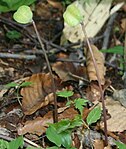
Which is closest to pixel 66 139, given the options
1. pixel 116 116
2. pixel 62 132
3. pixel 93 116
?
pixel 62 132

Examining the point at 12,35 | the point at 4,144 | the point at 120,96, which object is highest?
the point at 12,35

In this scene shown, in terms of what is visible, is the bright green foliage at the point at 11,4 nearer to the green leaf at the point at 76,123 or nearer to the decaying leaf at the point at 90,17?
the decaying leaf at the point at 90,17

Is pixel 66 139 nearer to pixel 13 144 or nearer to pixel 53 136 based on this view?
pixel 53 136

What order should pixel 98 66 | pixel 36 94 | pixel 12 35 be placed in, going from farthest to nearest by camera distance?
pixel 12 35
pixel 98 66
pixel 36 94

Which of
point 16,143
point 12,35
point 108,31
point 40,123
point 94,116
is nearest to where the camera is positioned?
point 16,143

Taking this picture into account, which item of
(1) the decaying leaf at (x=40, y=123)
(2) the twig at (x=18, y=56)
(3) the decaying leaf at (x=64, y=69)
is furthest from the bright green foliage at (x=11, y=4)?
(1) the decaying leaf at (x=40, y=123)

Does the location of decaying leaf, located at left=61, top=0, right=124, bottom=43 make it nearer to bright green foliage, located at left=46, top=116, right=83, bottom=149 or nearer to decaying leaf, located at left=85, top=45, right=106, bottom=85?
decaying leaf, located at left=85, top=45, right=106, bottom=85
